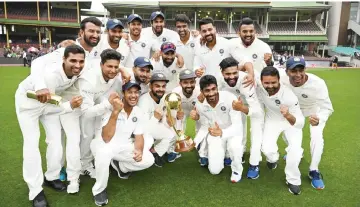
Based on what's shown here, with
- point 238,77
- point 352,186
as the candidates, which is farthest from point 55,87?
point 352,186

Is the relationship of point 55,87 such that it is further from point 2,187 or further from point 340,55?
point 340,55

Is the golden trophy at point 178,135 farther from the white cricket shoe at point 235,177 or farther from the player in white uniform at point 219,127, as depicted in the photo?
the white cricket shoe at point 235,177

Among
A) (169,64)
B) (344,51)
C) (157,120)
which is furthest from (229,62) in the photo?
(344,51)

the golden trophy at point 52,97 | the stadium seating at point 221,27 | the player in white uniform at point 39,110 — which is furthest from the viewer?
the stadium seating at point 221,27

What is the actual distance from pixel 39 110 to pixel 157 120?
6.83ft

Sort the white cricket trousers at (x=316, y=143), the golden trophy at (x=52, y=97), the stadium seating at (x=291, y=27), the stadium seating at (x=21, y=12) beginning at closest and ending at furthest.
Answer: the golden trophy at (x=52, y=97) → the white cricket trousers at (x=316, y=143) → the stadium seating at (x=21, y=12) → the stadium seating at (x=291, y=27)

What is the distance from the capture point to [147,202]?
4.11 metres

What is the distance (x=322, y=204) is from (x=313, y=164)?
76 centimetres

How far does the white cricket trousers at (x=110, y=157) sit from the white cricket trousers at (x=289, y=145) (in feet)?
6.44

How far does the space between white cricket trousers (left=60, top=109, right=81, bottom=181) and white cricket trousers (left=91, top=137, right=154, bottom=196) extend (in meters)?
0.24

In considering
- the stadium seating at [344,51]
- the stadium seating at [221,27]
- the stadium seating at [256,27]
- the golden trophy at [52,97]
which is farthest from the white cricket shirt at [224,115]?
the stadium seating at [344,51]

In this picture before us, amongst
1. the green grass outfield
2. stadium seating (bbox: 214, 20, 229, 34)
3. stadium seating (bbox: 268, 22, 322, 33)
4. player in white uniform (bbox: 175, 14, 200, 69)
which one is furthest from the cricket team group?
stadium seating (bbox: 268, 22, 322, 33)

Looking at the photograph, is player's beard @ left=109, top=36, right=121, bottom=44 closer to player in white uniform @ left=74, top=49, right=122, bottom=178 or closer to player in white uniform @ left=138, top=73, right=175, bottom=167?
player in white uniform @ left=74, top=49, right=122, bottom=178

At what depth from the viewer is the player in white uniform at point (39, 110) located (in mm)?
3885
